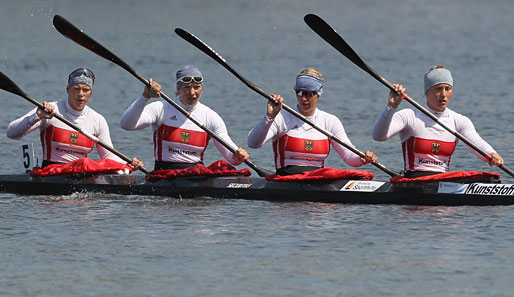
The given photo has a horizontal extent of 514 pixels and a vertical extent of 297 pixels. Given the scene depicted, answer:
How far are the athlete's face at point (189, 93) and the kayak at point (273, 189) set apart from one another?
102 centimetres

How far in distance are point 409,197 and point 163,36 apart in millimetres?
37054

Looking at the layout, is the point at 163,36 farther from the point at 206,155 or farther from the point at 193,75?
the point at 193,75

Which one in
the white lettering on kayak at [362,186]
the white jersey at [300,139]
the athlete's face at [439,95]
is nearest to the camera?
the athlete's face at [439,95]

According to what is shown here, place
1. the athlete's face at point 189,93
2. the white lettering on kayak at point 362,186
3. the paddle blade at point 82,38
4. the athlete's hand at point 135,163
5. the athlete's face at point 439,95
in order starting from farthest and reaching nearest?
the paddle blade at point 82,38 → the athlete's hand at point 135,163 → the athlete's face at point 189,93 → the white lettering on kayak at point 362,186 → the athlete's face at point 439,95

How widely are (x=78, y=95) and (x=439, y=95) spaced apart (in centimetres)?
486

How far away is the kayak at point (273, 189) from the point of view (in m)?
14.1

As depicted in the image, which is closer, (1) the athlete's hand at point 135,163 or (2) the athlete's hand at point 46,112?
(2) the athlete's hand at point 46,112

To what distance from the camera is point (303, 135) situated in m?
14.5

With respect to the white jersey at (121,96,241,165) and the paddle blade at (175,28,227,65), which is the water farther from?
the paddle blade at (175,28,227,65)

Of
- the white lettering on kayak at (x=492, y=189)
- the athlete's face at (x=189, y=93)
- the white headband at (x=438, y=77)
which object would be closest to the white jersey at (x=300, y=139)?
the athlete's face at (x=189, y=93)

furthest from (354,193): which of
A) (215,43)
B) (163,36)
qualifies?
(163,36)

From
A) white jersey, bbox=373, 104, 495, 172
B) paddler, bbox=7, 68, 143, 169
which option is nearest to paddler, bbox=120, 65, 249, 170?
paddler, bbox=7, 68, 143, 169

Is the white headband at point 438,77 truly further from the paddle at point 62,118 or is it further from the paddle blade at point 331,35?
the paddle at point 62,118

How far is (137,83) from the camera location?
108ft
